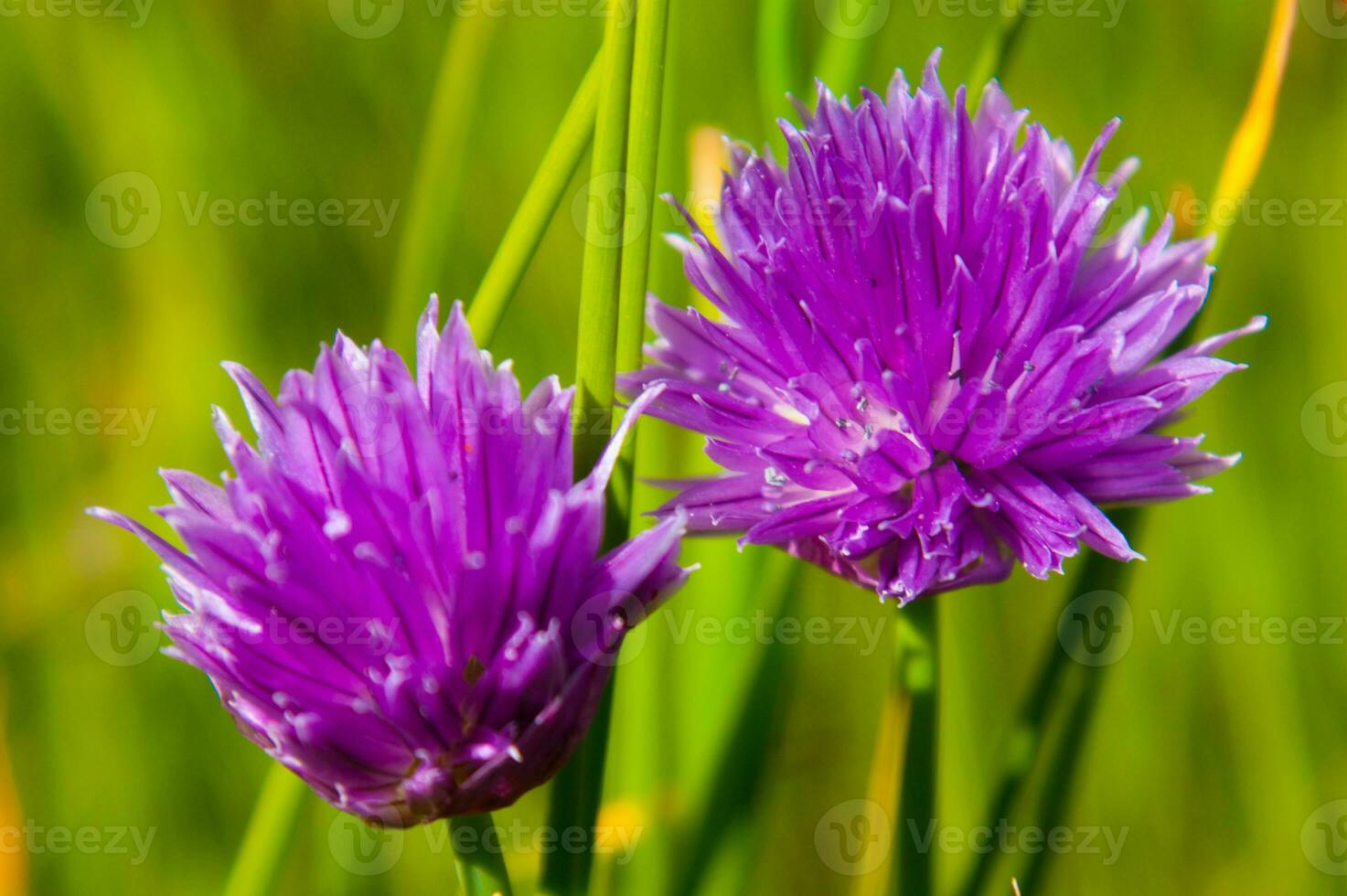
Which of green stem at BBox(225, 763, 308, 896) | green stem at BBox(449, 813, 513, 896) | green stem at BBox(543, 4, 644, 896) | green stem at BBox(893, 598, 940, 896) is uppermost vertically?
green stem at BBox(543, 4, 644, 896)

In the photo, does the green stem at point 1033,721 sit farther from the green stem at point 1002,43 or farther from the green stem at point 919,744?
the green stem at point 1002,43

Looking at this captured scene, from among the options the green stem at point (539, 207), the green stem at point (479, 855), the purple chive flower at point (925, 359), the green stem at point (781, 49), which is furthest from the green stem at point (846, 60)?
the green stem at point (479, 855)

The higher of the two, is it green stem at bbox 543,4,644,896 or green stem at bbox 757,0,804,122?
green stem at bbox 757,0,804,122

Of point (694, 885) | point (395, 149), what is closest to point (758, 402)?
point (694, 885)

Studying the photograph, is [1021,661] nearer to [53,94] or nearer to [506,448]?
[506,448]

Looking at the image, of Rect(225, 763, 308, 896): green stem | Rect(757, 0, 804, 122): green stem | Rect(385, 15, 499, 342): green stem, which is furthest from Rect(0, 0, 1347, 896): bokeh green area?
Rect(225, 763, 308, 896): green stem

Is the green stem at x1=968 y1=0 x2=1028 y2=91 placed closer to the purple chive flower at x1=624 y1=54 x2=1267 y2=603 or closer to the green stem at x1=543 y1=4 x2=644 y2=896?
the purple chive flower at x1=624 y1=54 x2=1267 y2=603
